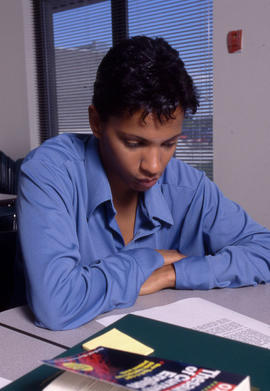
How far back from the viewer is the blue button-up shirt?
98 centimetres

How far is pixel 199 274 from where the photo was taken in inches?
44.0

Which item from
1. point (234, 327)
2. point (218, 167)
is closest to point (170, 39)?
point (218, 167)

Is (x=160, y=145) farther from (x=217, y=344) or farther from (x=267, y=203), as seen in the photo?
(x=267, y=203)

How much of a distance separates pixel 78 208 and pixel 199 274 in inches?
15.2

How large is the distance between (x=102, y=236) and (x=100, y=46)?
3.09 metres

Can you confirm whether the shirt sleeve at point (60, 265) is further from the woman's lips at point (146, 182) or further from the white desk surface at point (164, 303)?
the woman's lips at point (146, 182)

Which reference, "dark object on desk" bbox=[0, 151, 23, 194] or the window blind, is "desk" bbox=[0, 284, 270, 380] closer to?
the window blind

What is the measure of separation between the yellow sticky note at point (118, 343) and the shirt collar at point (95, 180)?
550mm

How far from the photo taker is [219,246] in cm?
142

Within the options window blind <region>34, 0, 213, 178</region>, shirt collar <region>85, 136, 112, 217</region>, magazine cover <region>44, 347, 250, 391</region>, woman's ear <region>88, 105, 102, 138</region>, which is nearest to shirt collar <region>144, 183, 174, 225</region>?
shirt collar <region>85, 136, 112, 217</region>

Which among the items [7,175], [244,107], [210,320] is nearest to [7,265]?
[210,320]

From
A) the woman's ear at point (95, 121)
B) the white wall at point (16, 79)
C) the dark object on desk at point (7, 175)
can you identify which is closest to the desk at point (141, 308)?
the woman's ear at point (95, 121)

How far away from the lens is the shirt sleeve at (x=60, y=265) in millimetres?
941

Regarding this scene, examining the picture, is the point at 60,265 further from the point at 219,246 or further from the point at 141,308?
the point at 219,246
